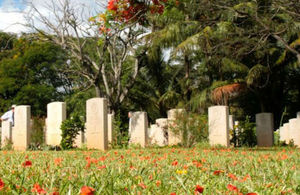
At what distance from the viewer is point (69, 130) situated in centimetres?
1247

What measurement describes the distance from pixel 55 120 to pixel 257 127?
713cm

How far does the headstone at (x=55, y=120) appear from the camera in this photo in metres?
12.9

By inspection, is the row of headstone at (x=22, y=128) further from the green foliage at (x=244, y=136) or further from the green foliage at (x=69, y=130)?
the green foliage at (x=244, y=136)

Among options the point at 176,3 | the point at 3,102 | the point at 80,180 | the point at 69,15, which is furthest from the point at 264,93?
the point at 80,180

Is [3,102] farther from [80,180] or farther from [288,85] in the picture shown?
[80,180]

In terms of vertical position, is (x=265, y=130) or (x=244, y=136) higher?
(x=265, y=130)

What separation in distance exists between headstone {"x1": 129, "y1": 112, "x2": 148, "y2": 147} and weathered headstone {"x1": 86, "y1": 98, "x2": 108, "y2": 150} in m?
2.26

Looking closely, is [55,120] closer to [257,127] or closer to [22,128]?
[22,128]

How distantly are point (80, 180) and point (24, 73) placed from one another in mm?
32714

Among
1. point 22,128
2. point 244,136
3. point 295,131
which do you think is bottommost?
point 244,136

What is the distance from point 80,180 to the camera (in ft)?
9.61

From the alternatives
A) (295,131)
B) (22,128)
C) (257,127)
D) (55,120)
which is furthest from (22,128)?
(295,131)

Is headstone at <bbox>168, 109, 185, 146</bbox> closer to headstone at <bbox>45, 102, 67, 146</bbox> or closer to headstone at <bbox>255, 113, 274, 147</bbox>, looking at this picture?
headstone at <bbox>255, 113, 274, 147</bbox>

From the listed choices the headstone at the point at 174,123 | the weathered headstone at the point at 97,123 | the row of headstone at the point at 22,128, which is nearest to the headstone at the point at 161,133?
the headstone at the point at 174,123
